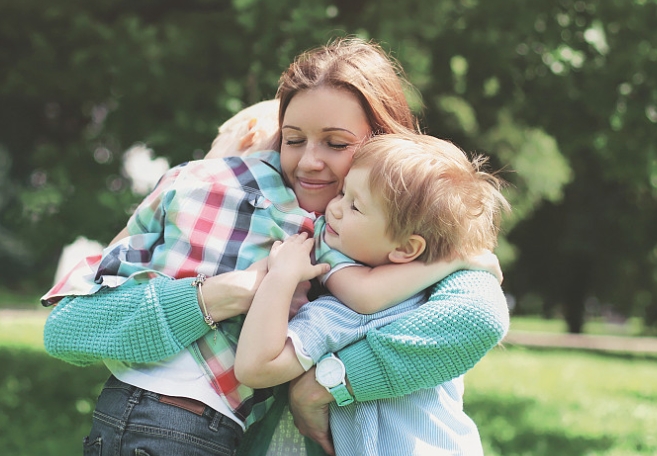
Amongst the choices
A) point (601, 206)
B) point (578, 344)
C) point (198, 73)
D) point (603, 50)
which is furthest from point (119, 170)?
point (601, 206)

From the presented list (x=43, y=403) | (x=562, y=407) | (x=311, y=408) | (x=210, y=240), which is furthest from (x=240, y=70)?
(x=562, y=407)

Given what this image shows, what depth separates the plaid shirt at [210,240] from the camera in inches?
87.5

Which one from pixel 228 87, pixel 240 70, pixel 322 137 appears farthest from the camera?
pixel 240 70

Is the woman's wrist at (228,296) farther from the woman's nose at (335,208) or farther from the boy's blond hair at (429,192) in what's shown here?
the boy's blond hair at (429,192)

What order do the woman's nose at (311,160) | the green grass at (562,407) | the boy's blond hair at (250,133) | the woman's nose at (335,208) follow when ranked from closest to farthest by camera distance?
the woman's nose at (335,208)
the woman's nose at (311,160)
the boy's blond hair at (250,133)
the green grass at (562,407)

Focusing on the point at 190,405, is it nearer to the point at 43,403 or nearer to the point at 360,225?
the point at 360,225

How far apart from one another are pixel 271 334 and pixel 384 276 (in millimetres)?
337

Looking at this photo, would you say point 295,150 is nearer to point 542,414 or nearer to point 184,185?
point 184,185

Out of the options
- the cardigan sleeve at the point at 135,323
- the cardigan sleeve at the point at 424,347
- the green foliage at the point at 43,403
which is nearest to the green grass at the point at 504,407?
the green foliage at the point at 43,403

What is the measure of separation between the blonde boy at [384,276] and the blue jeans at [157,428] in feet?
0.56

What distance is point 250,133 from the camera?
2680mm

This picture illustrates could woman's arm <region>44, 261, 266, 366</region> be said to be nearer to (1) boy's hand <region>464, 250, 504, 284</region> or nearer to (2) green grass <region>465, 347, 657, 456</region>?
(1) boy's hand <region>464, 250, 504, 284</region>

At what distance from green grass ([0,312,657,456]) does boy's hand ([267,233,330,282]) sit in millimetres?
3825

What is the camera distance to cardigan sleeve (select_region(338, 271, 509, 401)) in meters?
2.10
